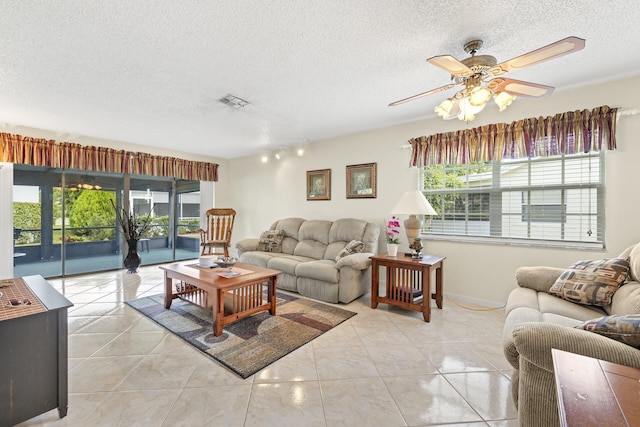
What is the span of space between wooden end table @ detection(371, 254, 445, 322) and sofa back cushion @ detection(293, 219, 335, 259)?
3.80 feet

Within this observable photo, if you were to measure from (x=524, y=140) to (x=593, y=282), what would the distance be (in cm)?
164

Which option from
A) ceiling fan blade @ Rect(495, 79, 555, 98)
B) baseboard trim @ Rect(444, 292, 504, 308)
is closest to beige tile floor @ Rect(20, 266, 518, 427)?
baseboard trim @ Rect(444, 292, 504, 308)

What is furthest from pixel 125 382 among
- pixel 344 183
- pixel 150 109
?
pixel 344 183

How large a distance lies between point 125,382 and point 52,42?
247 centimetres

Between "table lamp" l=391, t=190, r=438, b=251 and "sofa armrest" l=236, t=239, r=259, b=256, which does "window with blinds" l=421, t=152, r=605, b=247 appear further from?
"sofa armrest" l=236, t=239, r=259, b=256

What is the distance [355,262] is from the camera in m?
3.31

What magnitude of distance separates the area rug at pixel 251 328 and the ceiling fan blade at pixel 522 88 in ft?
8.07

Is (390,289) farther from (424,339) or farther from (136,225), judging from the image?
(136,225)

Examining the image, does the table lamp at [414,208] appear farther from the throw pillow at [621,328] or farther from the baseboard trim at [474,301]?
the throw pillow at [621,328]

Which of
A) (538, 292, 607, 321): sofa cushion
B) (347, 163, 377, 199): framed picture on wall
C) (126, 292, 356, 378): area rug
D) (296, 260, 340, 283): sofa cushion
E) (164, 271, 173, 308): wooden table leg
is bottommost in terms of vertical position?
(126, 292, 356, 378): area rug

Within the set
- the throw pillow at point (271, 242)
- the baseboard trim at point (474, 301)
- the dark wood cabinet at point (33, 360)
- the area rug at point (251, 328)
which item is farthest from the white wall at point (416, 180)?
the dark wood cabinet at point (33, 360)

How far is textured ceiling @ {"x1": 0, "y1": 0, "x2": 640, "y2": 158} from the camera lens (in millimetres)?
1720

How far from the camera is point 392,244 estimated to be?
132 inches

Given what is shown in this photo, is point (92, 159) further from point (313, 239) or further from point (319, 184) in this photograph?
point (313, 239)
